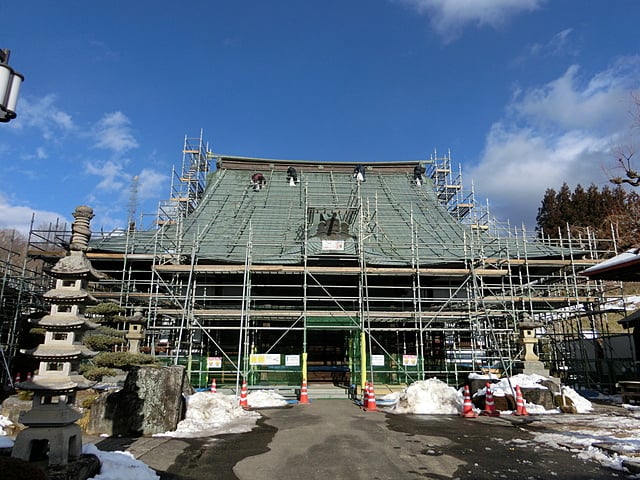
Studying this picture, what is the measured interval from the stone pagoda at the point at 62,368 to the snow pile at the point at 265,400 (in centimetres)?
831

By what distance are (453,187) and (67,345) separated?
2810 centimetres

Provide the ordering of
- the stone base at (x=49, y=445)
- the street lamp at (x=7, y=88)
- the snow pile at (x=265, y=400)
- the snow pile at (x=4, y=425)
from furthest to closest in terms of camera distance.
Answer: the snow pile at (x=265, y=400) < the snow pile at (x=4, y=425) < the stone base at (x=49, y=445) < the street lamp at (x=7, y=88)

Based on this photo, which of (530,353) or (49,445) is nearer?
(49,445)

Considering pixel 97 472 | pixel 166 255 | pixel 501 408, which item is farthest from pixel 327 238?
pixel 97 472

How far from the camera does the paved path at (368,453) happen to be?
648cm

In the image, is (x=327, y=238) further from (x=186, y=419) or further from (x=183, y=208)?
(x=183, y=208)

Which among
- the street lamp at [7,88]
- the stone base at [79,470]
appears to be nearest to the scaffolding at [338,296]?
the stone base at [79,470]

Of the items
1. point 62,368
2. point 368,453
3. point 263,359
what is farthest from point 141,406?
point 263,359

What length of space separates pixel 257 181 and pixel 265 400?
586 inches

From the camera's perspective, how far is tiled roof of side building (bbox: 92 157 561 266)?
60.2ft

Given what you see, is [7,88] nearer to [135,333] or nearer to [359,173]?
[135,333]

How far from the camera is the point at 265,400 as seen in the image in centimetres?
1464

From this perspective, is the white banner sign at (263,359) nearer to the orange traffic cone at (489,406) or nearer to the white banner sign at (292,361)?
the white banner sign at (292,361)

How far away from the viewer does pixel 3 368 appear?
16062mm
